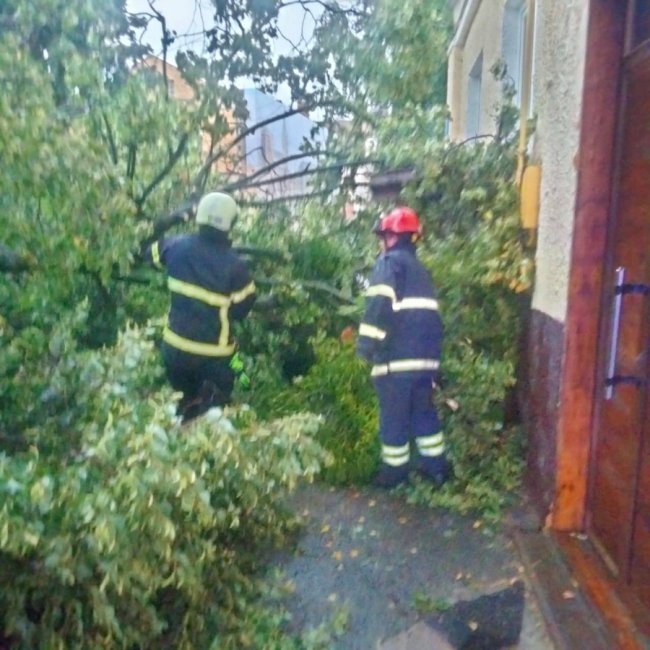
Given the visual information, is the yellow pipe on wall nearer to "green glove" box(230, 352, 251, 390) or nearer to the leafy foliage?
the leafy foliage

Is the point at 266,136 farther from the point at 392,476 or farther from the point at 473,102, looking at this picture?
the point at 392,476

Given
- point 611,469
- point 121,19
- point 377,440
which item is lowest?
point 377,440

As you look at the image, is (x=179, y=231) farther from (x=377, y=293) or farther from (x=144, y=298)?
(x=377, y=293)

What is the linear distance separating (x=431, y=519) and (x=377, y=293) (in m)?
1.41

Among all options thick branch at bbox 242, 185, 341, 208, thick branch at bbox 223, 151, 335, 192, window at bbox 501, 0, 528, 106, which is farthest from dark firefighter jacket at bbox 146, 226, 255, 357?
window at bbox 501, 0, 528, 106

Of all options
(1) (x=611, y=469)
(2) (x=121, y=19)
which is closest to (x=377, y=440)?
(1) (x=611, y=469)

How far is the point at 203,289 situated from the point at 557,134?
2320mm

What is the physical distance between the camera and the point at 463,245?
5.00 meters

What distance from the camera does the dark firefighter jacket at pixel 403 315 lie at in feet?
14.9

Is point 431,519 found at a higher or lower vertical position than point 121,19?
lower

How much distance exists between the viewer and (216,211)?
461 centimetres

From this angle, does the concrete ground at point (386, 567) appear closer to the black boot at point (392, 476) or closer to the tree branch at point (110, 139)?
the black boot at point (392, 476)

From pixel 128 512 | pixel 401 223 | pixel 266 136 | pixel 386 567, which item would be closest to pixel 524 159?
pixel 401 223

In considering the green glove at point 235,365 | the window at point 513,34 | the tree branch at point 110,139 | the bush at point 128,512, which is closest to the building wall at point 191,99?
the tree branch at point 110,139
